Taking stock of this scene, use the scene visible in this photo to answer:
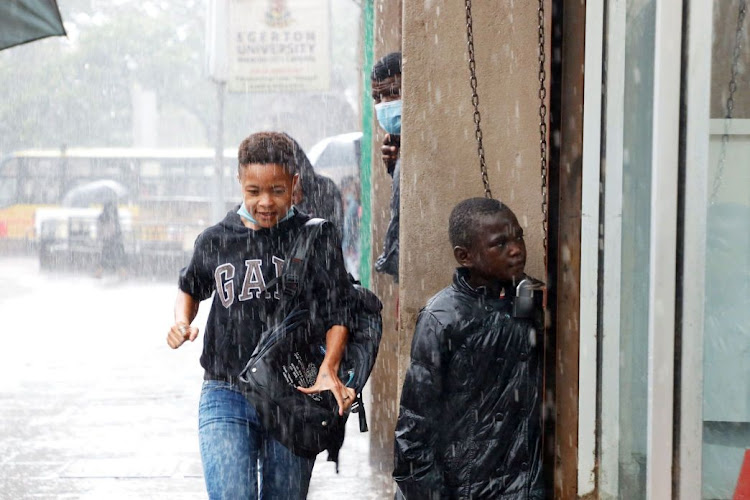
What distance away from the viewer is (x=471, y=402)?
3736 millimetres

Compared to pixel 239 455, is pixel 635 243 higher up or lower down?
higher up

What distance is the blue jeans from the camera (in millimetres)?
3871

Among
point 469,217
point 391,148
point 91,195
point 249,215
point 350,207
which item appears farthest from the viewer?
point 91,195

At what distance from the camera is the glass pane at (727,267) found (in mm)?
3098

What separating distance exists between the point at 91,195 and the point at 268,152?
28.0 meters

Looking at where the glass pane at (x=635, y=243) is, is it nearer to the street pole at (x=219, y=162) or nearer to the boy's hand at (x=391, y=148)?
the boy's hand at (x=391, y=148)

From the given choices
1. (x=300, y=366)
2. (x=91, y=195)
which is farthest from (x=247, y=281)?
(x=91, y=195)

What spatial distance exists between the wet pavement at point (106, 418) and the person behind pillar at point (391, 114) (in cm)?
154

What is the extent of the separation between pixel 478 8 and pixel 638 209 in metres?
1.39

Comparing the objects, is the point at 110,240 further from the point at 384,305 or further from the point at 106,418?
the point at 384,305

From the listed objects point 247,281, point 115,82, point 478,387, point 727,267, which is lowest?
point 478,387

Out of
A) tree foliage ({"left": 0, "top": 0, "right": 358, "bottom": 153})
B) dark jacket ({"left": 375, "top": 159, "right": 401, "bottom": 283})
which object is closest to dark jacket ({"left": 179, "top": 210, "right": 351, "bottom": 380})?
dark jacket ({"left": 375, "top": 159, "right": 401, "bottom": 283})

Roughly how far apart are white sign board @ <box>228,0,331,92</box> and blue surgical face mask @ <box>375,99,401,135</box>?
493 inches

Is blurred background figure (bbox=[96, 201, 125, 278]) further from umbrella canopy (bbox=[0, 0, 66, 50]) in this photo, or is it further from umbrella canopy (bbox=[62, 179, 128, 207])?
umbrella canopy (bbox=[0, 0, 66, 50])
